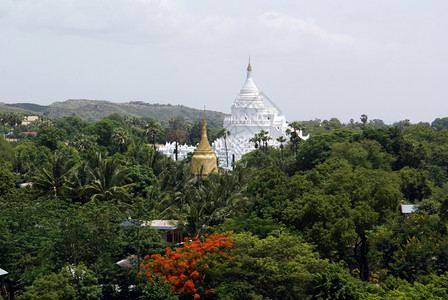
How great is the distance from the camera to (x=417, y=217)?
1259 inches

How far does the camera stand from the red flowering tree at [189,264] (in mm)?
27828

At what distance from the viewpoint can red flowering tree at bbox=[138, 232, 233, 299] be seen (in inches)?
1096

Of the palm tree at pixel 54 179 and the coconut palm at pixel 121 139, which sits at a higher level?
the coconut palm at pixel 121 139

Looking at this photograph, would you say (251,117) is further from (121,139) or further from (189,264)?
(189,264)

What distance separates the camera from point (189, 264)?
1127 inches

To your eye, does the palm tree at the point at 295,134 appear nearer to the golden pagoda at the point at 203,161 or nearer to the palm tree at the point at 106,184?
the golden pagoda at the point at 203,161

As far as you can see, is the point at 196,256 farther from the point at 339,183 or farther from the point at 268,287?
the point at 339,183

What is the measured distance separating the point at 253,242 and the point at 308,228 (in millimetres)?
5445

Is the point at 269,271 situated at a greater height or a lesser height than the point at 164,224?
greater

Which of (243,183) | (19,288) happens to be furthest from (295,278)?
(243,183)

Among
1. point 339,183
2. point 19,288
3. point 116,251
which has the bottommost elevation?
point 19,288

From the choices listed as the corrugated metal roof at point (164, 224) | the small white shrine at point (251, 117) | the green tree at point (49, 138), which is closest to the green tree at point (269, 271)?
the corrugated metal roof at point (164, 224)

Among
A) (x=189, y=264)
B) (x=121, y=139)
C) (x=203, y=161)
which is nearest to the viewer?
(x=189, y=264)

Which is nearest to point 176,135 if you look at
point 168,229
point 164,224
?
point 164,224
